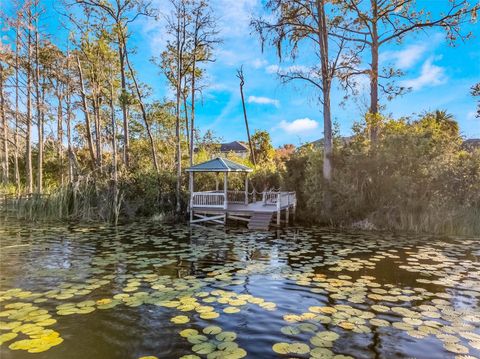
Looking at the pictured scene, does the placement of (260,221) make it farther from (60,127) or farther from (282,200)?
(60,127)

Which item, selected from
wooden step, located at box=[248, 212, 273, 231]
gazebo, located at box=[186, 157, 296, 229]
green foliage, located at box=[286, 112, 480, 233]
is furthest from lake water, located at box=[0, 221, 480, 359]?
gazebo, located at box=[186, 157, 296, 229]

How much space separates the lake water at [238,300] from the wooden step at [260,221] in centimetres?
355

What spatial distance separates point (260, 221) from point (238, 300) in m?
8.04

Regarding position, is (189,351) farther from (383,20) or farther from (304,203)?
(383,20)

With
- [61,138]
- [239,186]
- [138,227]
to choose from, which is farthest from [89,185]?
[61,138]

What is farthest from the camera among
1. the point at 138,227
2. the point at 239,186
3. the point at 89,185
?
the point at 239,186

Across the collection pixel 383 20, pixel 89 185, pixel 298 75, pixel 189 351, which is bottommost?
pixel 189 351

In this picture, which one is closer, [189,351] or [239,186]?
[189,351]

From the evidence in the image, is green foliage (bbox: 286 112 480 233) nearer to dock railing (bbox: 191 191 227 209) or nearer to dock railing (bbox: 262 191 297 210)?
dock railing (bbox: 262 191 297 210)

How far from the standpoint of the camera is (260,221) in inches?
506

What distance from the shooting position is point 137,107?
2197 centimetres

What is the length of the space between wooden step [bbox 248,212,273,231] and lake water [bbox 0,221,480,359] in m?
3.55

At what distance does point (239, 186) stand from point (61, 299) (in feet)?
44.6

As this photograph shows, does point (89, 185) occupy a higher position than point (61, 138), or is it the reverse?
point (61, 138)
